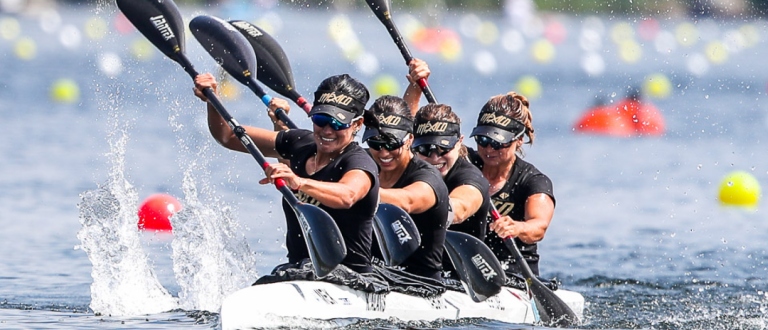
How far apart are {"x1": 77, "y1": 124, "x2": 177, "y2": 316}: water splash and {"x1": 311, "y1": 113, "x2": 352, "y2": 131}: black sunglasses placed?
2132 millimetres

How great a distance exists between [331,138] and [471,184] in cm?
109

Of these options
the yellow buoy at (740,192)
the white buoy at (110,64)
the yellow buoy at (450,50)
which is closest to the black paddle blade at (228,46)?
the yellow buoy at (740,192)

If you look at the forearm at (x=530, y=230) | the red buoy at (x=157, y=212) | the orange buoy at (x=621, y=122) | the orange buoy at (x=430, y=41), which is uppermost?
the orange buoy at (x=430, y=41)

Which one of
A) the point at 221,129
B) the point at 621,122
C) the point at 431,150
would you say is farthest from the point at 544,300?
the point at 621,122

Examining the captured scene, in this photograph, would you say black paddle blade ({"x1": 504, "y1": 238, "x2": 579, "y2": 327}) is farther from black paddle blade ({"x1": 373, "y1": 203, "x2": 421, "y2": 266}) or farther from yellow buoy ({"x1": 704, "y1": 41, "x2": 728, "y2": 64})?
yellow buoy ({"x1": 704, "y1": 41, "x2": 728, "y2": 64})

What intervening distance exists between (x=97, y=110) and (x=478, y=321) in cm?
1677

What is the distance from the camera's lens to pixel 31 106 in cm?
2341

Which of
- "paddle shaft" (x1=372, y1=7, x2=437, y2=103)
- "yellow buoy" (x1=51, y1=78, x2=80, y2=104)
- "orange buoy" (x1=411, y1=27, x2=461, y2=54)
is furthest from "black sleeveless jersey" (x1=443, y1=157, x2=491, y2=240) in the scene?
"orange buoy" (x1=411, y1=27, x2=461, y2=54)

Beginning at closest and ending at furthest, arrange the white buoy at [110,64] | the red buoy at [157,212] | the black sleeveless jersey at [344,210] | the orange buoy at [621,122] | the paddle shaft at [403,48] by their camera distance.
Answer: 1. the black sleeveless jersey at [344,210]
2. the paddle shaft at [403,48]
3. the red buoy at [157,212]
4. the orange buoy at [621,122]
5. the white buoy at [110,64]

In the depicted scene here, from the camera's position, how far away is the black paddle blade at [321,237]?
265 inches

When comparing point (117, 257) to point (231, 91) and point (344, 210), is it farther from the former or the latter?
point (231, 91)

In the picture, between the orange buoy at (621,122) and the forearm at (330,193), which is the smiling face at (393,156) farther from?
the orange buoy at (621,122)

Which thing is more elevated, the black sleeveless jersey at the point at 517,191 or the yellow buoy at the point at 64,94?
the yellow buoy at the point at 64,94

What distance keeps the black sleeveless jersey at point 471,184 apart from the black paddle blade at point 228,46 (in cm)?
156
